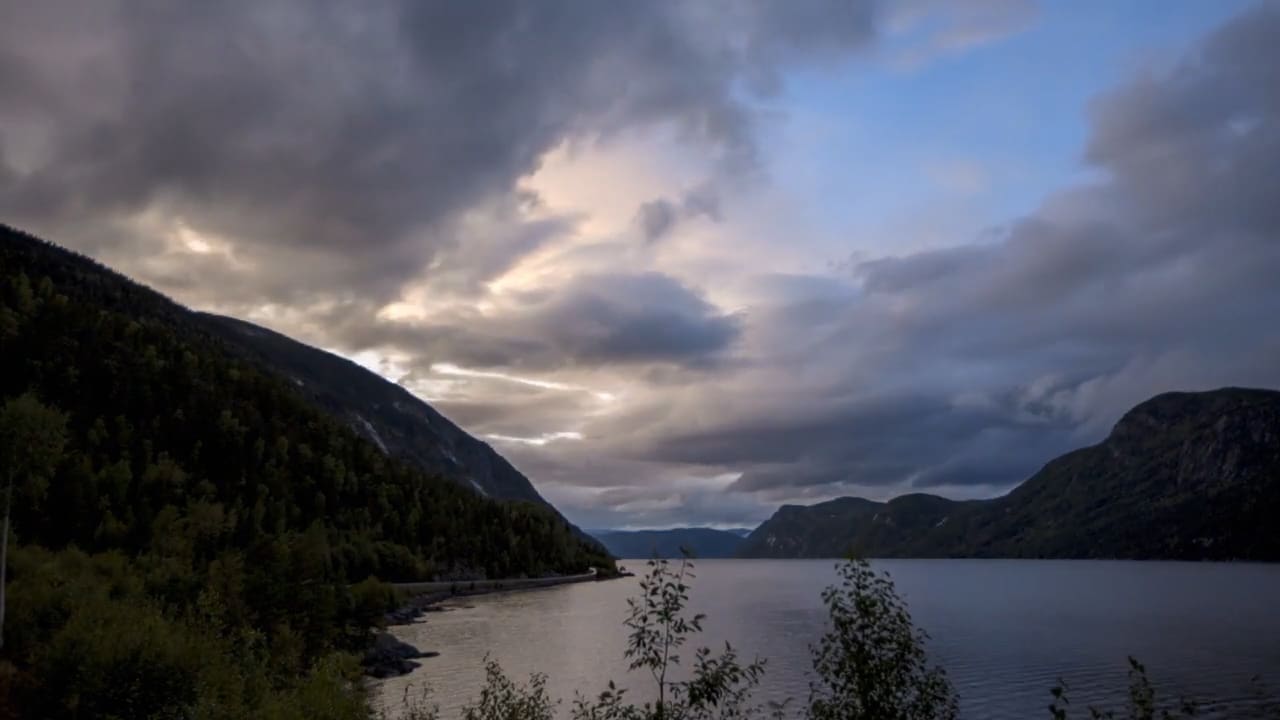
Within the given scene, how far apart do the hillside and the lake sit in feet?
31.9

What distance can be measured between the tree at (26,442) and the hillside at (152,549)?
100 millimetres

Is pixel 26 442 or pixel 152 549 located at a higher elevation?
pixel 26 442

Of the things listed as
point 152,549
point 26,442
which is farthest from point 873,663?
point 152,549

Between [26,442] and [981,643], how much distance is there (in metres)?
92.8

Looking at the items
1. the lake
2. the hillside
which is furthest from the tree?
the lake

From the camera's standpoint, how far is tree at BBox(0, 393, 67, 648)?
1693 inches

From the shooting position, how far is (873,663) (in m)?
16.5

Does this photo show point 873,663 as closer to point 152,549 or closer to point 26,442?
point 26,442

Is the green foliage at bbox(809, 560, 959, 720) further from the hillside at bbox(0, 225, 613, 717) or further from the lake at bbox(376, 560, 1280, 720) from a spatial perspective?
the lake at bbox(376, 560, 1280, 720)

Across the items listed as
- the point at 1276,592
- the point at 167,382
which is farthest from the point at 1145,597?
the point at 167,382

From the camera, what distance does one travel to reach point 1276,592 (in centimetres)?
17050

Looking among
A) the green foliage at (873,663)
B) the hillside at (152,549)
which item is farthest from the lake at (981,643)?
the green foliage at (873,663)

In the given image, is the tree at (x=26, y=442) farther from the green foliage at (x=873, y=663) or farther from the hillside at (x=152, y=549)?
the green foliage at (x=873, y=663)

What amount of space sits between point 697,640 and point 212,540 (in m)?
71.7
